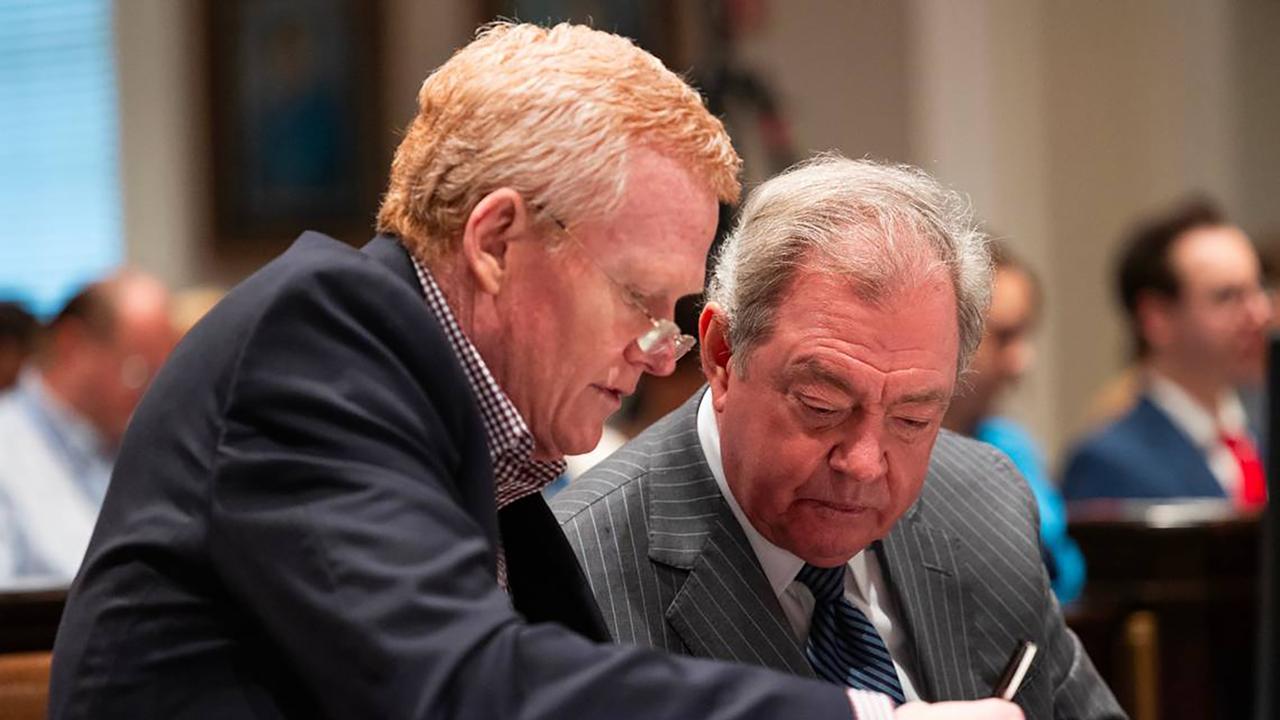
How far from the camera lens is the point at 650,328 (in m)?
1.61

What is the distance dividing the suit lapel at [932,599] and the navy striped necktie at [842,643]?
67 mm

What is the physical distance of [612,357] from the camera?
1.61m

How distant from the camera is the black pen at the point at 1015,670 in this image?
2.02 metres

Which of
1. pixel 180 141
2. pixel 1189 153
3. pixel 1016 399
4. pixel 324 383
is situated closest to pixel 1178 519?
pixel 324 383

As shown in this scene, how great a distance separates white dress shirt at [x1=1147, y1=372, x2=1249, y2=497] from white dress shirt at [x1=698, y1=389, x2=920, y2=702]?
104 inches

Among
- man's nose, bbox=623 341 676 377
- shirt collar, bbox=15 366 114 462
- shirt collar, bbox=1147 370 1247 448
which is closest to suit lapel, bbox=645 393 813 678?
man's nose, bbox=623 341 676 377

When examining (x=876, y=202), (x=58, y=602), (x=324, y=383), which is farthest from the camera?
(x=58, y=602)

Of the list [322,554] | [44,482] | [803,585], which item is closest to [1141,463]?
[803,585]

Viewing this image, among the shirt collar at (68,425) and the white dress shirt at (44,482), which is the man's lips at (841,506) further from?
the shirt collar at (68,425)

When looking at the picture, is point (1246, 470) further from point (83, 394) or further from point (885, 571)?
point (83, 394)

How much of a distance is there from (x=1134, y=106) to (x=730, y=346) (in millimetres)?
5976

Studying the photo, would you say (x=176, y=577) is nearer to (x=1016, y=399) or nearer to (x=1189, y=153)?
(x=1016, y=399)

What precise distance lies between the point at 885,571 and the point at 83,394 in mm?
3981

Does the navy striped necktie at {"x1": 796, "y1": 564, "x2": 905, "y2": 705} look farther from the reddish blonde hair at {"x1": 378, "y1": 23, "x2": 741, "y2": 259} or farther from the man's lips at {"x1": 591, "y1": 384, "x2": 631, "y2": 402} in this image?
the reddish blonde hair at {"x1": 378, "y1": 23, "x2": 741, "y2": 259}
